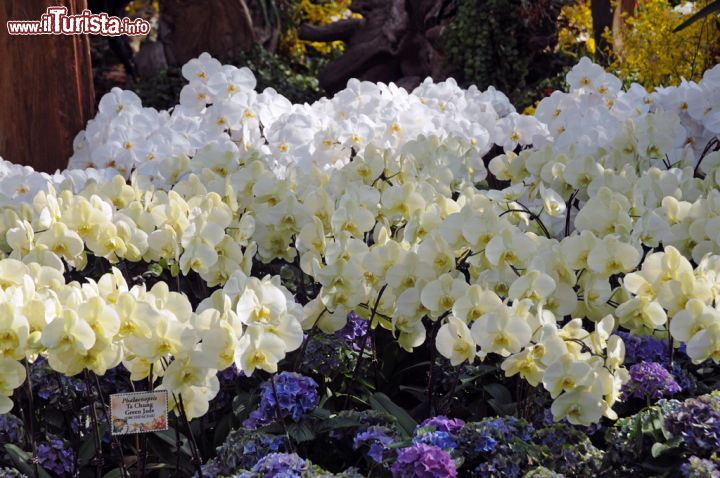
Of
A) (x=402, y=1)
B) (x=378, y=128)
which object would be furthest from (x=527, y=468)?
(x=402, y=1)

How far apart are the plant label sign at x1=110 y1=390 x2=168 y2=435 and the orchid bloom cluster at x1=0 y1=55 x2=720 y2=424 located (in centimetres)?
5

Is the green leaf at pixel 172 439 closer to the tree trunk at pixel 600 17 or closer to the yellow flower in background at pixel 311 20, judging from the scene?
the tree trunk at pixel 600 17

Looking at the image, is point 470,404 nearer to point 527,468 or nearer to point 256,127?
point 527,468

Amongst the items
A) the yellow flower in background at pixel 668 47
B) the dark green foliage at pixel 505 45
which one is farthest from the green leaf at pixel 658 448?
the dark green foliage at pixel 505 45

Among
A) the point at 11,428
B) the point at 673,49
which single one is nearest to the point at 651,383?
the point at 11,428

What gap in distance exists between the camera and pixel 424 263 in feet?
6.88

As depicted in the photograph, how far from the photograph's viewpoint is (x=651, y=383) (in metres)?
2.07

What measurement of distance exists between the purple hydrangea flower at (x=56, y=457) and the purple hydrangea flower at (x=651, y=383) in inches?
50.2

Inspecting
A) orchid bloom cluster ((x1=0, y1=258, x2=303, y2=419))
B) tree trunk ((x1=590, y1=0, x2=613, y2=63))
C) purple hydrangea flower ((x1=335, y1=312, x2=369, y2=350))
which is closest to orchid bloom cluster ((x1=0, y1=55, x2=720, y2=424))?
orchid bloom cluster ((x1=0, y1=258, x2=303, y2=419))

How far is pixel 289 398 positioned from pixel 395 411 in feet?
1.03

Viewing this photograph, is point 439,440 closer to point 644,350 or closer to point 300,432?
point 300,432

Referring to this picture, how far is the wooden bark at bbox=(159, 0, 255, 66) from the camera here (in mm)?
7742

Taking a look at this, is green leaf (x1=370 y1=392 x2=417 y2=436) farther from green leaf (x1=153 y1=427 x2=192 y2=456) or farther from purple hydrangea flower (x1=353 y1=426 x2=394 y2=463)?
green leaf (x1=153 y1=427 x2=192 y2=456)

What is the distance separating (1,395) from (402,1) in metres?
6.03
